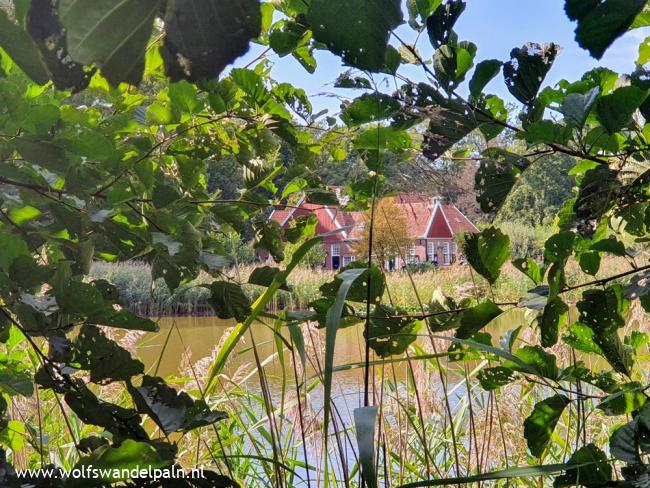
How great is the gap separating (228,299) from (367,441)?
0.75 feet

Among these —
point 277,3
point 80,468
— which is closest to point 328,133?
point 277,3

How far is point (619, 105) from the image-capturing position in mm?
444

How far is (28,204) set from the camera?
1.73 feet

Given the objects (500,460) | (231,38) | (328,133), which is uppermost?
(328,133)

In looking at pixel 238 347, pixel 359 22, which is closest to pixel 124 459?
pixel 359 22

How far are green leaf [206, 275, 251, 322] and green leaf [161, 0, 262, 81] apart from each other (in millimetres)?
515

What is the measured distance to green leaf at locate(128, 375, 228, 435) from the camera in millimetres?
510

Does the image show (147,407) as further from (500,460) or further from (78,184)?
(500,460)

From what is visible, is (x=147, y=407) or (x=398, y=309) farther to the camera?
(x=398, y=309)

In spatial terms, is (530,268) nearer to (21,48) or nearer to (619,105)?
(619,105)

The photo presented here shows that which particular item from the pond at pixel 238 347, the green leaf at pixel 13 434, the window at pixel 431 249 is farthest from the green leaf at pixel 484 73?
the window at pixel 431 249

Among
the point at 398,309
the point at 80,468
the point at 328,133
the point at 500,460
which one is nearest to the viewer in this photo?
the point at 80,468

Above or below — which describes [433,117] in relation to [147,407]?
above

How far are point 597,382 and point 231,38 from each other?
623mm
